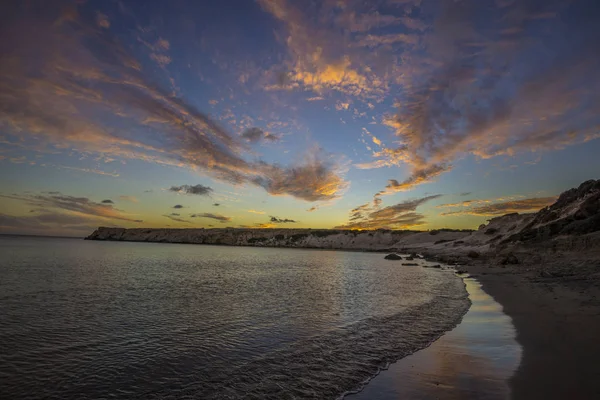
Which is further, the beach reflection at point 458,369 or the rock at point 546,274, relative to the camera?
the rock at point 546,274

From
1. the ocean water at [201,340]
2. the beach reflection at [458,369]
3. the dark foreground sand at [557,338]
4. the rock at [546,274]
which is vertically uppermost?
the rock at [546,274]

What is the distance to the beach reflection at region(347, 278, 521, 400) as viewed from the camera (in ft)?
23.4

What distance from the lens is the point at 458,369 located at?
8.52 metres

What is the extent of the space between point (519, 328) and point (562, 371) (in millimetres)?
5118

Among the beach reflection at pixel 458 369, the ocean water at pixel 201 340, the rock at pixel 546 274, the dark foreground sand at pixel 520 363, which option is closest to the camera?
the dark foreground sand at pixel 520 363

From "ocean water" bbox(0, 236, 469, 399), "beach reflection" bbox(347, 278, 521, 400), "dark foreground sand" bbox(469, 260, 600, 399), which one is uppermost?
"dark foreground sand" bbox(469, 260, 600, 399)

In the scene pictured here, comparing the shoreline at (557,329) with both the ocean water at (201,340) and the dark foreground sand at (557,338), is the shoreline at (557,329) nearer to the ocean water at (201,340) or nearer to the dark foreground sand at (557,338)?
the dark foreground sand at (557,338)

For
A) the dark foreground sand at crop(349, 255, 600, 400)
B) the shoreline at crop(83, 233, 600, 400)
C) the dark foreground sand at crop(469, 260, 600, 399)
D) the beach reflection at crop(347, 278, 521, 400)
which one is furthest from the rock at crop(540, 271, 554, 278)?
the beach reflection at crop(347, 278, 521, 400)

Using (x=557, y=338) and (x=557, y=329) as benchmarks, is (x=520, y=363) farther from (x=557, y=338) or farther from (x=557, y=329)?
(x=557, y=329)

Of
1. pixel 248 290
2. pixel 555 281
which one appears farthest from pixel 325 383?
pixel 555 281

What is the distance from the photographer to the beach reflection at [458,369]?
7145 millimetres

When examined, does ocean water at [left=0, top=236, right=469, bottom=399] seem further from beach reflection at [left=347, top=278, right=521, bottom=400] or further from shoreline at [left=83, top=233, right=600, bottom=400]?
shoreline at [left=83, top=233, right=600, bottom=400]

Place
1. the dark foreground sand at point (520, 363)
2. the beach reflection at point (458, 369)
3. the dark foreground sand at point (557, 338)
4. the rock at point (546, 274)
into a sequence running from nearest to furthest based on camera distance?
the dark foreground sand at point (557, 338)
the dark foreground sand at point (520, 363)
the beach reflection at point (458, 369)
the rock at point (546, 274)

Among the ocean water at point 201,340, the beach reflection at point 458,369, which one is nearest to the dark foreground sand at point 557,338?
the beach reflection at point 458,369
